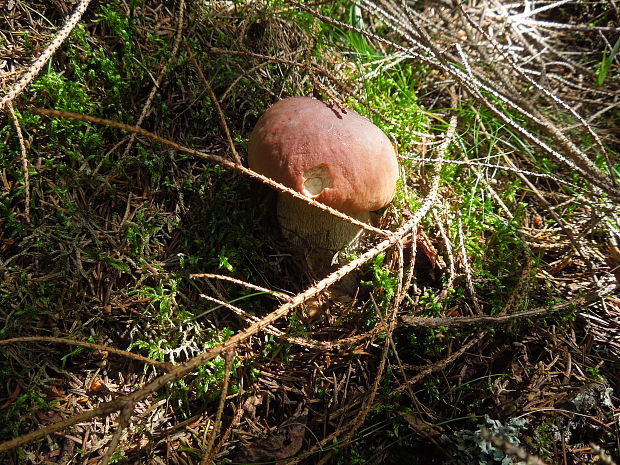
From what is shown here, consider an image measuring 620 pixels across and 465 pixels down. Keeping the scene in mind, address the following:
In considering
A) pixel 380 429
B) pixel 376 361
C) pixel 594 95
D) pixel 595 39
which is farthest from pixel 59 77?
pixel 595 39

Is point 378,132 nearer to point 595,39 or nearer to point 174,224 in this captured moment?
point 174,224

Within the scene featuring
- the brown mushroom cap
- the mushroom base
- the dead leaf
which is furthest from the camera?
the mushroom base

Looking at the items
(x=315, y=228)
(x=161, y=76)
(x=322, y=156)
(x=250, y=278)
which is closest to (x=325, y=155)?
(x=322, y=156)

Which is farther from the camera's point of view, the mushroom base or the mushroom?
the mushroom base

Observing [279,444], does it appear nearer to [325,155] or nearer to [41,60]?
[325,155]

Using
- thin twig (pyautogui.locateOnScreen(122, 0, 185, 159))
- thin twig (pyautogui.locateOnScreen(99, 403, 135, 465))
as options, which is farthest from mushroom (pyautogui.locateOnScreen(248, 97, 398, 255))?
thin twig (pyautogui.locateOnScreen(99, 403, 135, 465))

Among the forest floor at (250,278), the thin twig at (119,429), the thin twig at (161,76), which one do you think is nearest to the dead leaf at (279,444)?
the forest floor at (250,278)

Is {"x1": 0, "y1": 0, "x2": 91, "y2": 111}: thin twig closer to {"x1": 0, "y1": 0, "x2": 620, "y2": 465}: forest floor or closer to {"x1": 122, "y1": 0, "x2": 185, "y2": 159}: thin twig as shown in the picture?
{"x1": 0, "y1": 0, "x2": 620, "y2": 465}: forest floor
